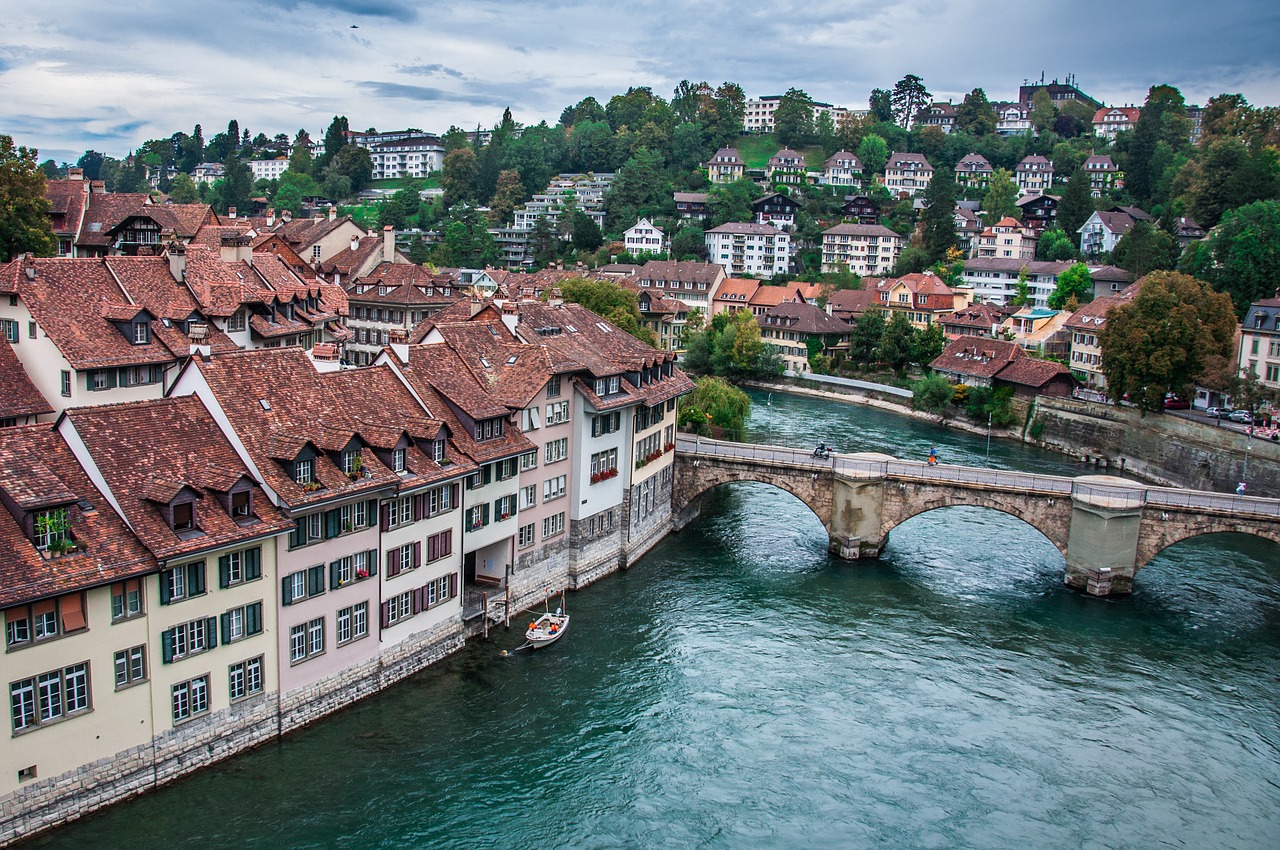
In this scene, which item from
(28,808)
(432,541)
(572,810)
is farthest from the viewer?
(432,541)

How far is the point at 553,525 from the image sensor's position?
50000mm

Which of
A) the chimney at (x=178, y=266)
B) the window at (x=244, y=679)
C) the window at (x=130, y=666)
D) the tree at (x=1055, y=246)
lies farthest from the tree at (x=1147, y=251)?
the window at (x=130, y=666)

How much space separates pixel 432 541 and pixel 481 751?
8.16 m

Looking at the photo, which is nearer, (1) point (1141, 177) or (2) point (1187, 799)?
(2) point (1187, 799)

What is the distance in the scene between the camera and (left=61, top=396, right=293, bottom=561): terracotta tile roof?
30.8m

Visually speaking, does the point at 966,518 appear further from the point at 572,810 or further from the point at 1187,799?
the point at 572,810

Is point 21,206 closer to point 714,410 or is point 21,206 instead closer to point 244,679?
point 244,679

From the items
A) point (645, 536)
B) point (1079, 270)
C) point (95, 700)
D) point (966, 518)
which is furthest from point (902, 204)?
point (95, 700)

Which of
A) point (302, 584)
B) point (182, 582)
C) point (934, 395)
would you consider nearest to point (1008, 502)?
point (302, 584)

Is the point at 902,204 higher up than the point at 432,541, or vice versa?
the point at 902,204

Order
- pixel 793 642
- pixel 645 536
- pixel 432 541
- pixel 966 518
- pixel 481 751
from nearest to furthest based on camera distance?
1. pixel 481 751
2. pixel 432 541
3. pixel 793 642
4. pixel 645 536
5. pixel 966 518

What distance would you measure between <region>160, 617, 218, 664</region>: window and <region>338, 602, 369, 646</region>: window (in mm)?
5244

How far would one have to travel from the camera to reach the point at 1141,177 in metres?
163

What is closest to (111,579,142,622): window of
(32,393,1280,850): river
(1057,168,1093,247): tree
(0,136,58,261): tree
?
(32,393,1280,850): river
